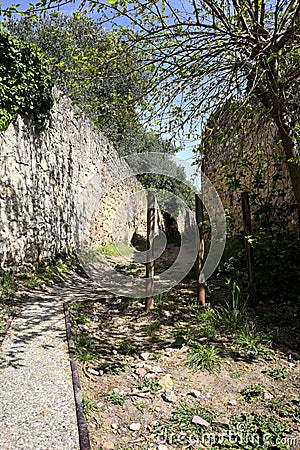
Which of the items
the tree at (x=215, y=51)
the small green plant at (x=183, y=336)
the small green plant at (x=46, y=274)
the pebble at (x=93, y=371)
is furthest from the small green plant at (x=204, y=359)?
the small green plant at (x=46, y=274)

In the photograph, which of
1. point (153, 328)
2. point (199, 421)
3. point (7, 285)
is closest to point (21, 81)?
point (7, 285)

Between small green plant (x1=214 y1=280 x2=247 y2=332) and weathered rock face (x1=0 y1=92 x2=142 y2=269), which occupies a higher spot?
weathered rock face (x1=0 y1=92 x2=142 y2=269)

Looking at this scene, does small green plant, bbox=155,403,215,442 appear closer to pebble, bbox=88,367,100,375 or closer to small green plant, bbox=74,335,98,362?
pebble, bbox=88,367,100,375

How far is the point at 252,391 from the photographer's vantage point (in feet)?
9.70

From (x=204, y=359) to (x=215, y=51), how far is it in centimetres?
282

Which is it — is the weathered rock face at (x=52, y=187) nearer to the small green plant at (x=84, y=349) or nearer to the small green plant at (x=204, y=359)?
the small green plant at (x=84, y=349)

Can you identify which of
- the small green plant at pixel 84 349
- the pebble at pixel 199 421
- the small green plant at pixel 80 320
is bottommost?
the pebble at pixel 199 421

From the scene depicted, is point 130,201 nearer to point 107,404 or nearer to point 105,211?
point 105,211

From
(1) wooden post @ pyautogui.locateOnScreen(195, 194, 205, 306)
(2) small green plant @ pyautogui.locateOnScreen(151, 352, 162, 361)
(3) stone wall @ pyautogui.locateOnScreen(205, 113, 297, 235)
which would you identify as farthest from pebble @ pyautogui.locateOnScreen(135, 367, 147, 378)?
(3) stone wall @ pyautogui.locateOnScreen(205, 113, 297, 235)

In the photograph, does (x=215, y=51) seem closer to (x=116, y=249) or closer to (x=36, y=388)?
(x=36, y=388)

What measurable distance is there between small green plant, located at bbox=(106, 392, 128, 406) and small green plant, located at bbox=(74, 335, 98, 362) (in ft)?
1.71

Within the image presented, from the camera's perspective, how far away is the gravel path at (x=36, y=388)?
85.7 inches

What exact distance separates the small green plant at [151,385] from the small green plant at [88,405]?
0.43 meters

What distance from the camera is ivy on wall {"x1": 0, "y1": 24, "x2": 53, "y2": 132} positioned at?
16.8 ft
